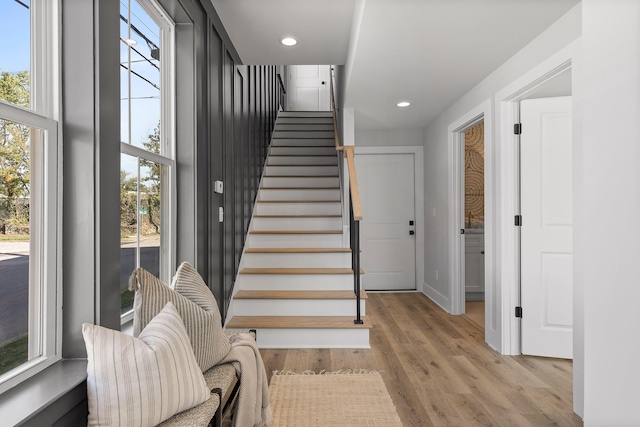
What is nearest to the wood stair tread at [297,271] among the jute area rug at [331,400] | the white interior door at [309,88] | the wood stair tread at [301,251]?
the wood stair tread at [301,251]

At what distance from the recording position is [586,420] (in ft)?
4.19

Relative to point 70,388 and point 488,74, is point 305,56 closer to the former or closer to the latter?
point 488,74

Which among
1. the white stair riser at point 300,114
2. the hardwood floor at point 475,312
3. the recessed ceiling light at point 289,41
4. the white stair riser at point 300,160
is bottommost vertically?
the hardwood floor at point 475,312

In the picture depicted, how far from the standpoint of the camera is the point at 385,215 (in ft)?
16.5

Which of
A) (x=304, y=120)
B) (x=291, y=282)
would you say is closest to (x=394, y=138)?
(x=304, y=120)

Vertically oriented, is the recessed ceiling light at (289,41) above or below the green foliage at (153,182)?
above

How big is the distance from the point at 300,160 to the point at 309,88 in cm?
315

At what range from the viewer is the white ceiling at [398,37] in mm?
2027

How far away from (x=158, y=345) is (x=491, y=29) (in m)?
2.35

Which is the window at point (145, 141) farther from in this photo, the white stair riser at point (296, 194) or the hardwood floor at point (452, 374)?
the white stair riser at point (296, 194)

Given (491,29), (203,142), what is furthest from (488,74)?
(203,142)

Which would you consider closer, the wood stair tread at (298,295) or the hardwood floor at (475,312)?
the wood stair tread at (298,295)

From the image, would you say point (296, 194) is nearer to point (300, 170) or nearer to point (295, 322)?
point (300, 170)

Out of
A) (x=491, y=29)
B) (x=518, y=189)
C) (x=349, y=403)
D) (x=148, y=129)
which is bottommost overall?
(x=349, y=403)
